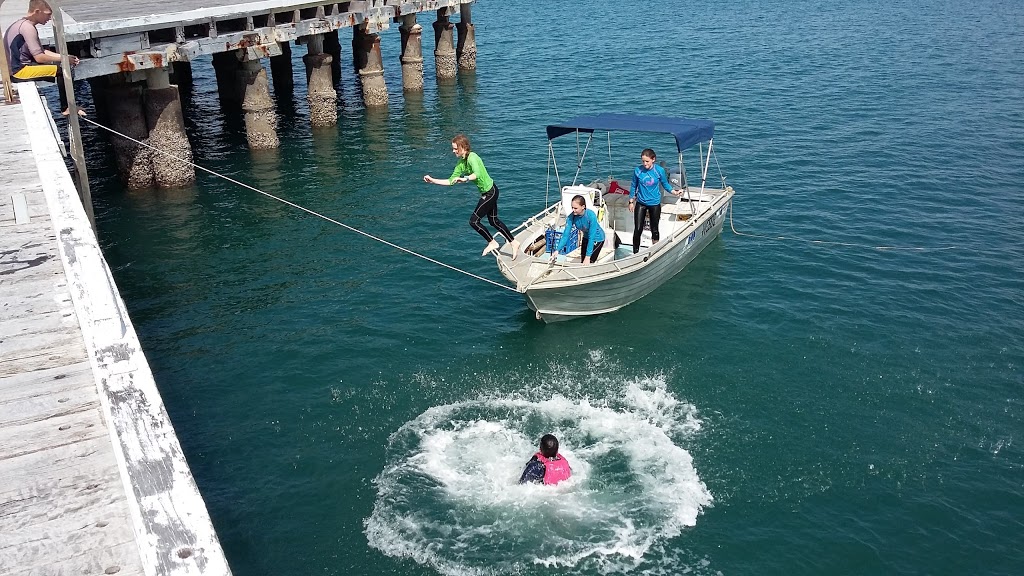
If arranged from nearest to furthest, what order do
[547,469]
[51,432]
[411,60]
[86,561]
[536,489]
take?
[86,561], [51,432], [547,469], [536,489], [411,60]

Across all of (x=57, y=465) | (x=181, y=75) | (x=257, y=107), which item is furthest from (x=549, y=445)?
(x=181, y=75)

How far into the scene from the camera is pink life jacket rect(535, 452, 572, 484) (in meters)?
12.8

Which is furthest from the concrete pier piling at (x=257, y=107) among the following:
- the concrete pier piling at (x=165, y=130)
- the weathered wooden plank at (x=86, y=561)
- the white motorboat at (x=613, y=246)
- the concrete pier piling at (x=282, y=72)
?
the weathered wooden plank at (x=86, y=561)

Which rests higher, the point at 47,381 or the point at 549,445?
the point at 47,381

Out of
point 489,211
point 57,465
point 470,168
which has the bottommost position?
point 489,211

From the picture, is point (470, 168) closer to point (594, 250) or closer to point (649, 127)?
point (594, 250)

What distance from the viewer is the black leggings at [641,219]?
62.2ft

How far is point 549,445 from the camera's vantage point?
12.6 m

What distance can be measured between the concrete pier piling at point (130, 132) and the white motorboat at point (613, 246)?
41.3 ft

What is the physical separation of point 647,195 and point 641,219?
545 millimetres

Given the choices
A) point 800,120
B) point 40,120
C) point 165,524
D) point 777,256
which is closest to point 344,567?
point 165,524

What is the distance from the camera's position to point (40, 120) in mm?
15148

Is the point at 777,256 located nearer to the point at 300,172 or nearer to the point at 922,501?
the point at 922,501

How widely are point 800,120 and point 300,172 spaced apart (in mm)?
19857
